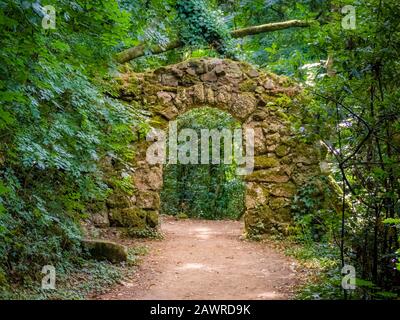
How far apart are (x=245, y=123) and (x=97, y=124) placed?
3.63m

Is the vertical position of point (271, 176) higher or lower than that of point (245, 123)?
lower

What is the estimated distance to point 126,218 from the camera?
7.72m

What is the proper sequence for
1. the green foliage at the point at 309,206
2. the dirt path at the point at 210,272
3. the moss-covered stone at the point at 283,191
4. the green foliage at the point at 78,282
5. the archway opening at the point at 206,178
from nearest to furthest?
the green foliage at the point at 78,282
the dirt path at the point at 210,272
the green foliage at the point at 309,206
the moss-covered stone at the point at 283,191
the archway opening at the point at 206,178

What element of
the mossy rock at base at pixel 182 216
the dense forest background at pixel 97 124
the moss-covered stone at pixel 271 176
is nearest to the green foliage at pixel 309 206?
the moss-covered stone at pixel 271 176

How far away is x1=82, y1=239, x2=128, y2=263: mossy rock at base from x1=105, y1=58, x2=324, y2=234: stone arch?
7.22 ft

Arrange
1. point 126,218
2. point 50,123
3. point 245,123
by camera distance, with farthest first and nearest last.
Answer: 1. point 245,123
2. point 126,218
3. point 50,123

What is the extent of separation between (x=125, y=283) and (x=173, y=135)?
8863 millimetres

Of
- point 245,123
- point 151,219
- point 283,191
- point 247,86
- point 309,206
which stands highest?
point 247,86

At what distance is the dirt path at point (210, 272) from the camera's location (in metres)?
4.61

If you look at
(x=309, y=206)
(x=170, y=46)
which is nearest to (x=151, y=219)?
(x=309, y=206)

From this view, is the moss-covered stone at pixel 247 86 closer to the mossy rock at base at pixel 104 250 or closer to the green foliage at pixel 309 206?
the green foliage at pixel 309 206

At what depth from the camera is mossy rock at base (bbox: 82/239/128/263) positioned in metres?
5.45

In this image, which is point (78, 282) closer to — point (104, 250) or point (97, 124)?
point (104, 250)

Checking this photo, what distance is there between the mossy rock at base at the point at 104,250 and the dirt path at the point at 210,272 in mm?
337
